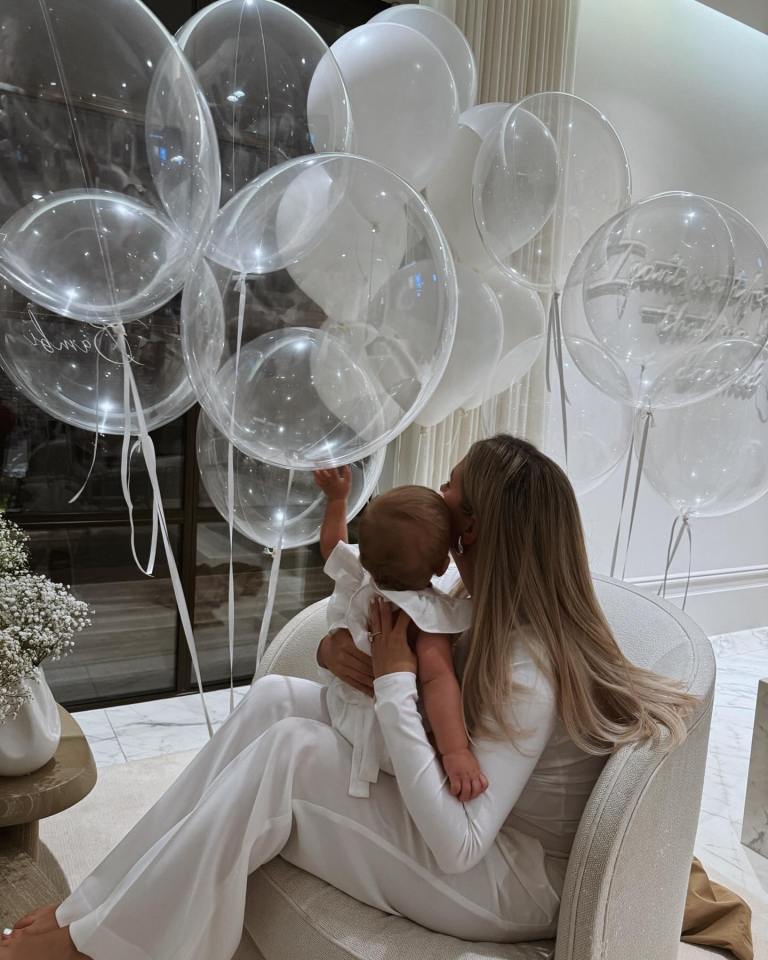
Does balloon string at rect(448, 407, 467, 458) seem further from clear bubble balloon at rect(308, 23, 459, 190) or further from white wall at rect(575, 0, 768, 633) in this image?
clear bubble balloon at rect(308, 23, 459, 190)

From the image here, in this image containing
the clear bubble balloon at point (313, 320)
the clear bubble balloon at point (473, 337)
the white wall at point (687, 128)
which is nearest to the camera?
the clear bubble balloon at point (313, 320)

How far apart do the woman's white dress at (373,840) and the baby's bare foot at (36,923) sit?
3 centimetres

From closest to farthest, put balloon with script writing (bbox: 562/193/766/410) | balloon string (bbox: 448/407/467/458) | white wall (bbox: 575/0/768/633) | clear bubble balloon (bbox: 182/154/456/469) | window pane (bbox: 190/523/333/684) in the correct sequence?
1. clear bubble balloon (bbox: 182/154/456/469)
2. balloon with script writing (bbox: 562/193/766/410)
3. balloon string (bbox: 448/407/467/458)
4. window pane (bbox: 190/523/333/684)
5. white wall (bbox: 575/0/768/633)

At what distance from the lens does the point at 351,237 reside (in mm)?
1403

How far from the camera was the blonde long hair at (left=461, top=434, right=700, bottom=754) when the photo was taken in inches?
49.3

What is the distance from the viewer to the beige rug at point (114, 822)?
6.56ft

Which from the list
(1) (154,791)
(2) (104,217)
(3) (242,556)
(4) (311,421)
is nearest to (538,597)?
(4) (311,421)

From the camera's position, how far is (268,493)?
1737mm

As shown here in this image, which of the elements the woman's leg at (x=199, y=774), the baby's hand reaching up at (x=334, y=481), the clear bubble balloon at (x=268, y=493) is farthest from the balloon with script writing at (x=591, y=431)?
the woman's leg at (x=199, y=774)

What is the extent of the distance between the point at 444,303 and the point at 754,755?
1661 millimetres

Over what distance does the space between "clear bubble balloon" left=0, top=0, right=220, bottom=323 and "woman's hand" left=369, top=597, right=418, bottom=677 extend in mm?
636

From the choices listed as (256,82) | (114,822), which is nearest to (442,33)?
(256,82)

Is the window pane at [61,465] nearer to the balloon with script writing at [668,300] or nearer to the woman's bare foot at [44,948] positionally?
the balloon with script writing at [668,300]

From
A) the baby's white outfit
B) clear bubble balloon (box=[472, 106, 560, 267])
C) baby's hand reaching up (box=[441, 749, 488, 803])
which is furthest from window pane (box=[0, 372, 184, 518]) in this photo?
baby's hand reaching up (box=[441, 749, 488, 803])
